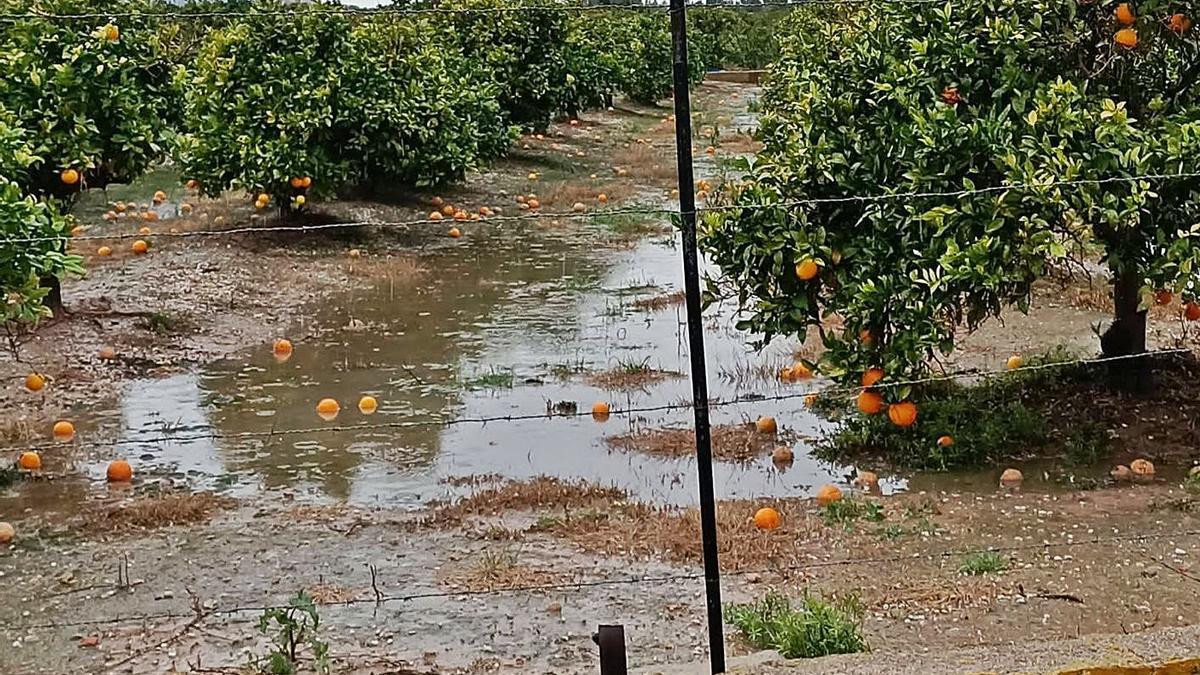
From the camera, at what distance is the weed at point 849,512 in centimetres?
516

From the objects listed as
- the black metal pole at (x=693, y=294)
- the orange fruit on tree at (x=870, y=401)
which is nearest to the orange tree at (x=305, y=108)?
the orange fruit on tree at (x=870, y=401)

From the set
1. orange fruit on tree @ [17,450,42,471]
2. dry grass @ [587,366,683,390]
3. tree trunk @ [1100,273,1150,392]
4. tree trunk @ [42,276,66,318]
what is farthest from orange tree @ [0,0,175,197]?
tree trunk @ [1100,273,1150,392]

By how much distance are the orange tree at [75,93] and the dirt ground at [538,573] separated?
6.21 feet

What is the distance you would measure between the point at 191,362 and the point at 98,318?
0.92 metres

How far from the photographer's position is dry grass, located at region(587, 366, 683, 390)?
24.2ft

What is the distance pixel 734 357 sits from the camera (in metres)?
8.03

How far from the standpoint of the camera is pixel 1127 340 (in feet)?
20.4

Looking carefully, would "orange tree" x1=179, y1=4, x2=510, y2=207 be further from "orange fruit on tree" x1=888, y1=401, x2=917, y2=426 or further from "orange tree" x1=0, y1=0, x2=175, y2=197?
"orange fruit on tree" x1=888, y1=401, x2=917, y2=426

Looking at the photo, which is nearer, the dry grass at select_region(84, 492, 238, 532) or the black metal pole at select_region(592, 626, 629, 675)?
the black metal pole at select_region(592, 626, 629, 675)

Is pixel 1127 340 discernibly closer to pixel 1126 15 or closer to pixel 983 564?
→ pixel 1126 15

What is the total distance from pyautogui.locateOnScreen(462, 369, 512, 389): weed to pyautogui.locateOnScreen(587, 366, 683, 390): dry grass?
46 centimetres

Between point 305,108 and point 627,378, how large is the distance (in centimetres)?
485

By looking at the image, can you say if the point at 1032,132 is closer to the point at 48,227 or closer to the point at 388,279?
the point at 48,227

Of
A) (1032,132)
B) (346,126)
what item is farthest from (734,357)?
(346,126)
